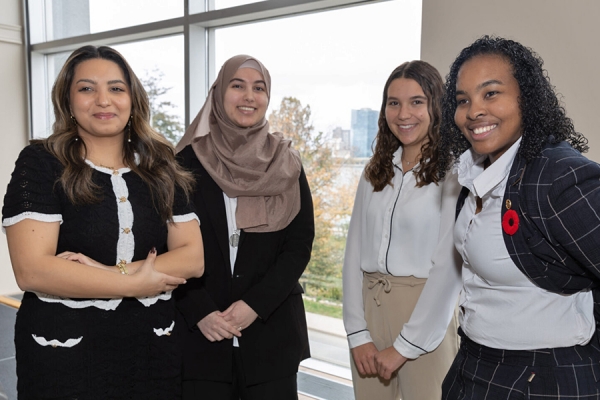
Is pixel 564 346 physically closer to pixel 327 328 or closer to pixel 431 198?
pixel 431 198

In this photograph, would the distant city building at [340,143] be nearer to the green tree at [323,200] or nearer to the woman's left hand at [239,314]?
the green tree at [323,200]

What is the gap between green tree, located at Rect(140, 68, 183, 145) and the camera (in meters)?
4.21

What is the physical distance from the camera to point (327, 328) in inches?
138

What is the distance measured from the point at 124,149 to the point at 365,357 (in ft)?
3.60

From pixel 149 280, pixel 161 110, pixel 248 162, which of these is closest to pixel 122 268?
pixel 149 280

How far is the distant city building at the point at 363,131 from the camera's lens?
10.5 feet

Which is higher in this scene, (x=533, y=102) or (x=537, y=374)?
(x=533, y=102)

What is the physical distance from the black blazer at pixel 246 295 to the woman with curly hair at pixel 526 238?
78cm

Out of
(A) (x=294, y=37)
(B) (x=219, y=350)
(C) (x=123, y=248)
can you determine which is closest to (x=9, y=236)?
(C) (x=123, y=248)

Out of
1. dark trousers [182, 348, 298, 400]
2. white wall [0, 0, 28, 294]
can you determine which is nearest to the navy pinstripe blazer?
dark trousers [182, 348, 298, 400]

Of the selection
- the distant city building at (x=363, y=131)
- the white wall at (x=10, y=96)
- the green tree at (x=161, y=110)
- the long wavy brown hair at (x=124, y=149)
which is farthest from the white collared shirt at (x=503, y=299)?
the white wall at (x=10, y=96)

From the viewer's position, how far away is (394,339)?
186 cm

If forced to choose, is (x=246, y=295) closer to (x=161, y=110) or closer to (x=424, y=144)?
(x=424, y=144)

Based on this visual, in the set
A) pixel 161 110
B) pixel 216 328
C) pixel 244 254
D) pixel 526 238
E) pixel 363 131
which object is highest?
pixel 161 110
